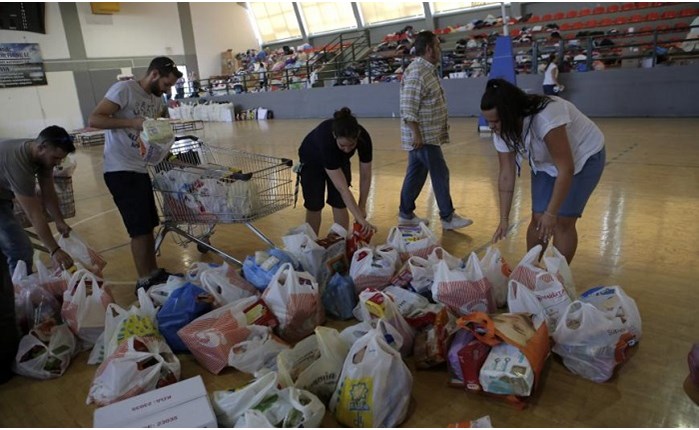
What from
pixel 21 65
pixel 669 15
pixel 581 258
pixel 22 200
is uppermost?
pixel 21 65

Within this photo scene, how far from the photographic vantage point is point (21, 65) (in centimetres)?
1691

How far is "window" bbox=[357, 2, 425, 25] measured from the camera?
18.6m

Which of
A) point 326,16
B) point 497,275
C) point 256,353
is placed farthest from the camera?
point 326,16

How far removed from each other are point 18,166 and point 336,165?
72.8 inches

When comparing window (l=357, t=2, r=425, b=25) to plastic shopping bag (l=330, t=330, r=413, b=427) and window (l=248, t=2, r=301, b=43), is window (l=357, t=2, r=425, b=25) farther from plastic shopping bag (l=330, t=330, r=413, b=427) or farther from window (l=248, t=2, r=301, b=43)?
plastic shopping bag (l=330, t=330, r=413, b=427)

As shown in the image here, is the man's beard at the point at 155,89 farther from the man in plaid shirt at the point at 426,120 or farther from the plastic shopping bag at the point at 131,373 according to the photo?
the man in plaid shirt at the point at 426,120

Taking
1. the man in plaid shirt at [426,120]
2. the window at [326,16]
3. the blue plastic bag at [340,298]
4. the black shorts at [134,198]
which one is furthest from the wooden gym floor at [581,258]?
the window at [326,16]

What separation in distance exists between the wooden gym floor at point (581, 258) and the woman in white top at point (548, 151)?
644 millimetres

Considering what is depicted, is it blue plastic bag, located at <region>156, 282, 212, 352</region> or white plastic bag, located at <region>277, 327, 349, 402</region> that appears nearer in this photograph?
white plastic bag, located at <region>277, 327, 349, 402</region>

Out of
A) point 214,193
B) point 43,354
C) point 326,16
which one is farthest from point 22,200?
point 326,16

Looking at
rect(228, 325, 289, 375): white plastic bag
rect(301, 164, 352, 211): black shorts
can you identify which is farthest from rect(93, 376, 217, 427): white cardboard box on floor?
rect(301, 164, 352, 211): black shorts

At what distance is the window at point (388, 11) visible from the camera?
18562 millimetres

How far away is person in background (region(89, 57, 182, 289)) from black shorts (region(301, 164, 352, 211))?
1.06 metres

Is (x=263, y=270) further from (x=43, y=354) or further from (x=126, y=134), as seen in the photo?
(x=126, y=134)
